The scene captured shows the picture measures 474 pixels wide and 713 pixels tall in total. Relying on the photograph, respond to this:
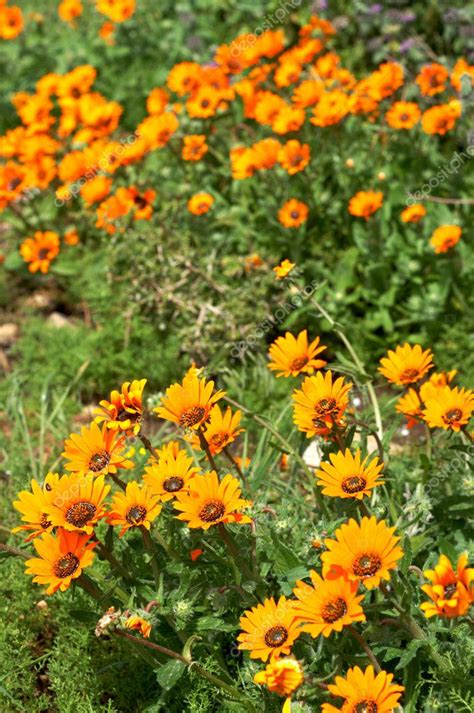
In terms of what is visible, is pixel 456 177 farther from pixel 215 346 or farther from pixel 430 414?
pixel 430 414

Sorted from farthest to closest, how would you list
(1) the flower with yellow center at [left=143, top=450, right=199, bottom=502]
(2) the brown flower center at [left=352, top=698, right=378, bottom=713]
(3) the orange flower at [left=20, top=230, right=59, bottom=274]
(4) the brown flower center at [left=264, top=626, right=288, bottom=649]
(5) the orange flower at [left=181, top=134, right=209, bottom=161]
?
(3) the orange flower at [left=20, top=230, right=59, bottom=274] < (5) the orange flower at [left=181, top=134, right=209, bottom=161] < (1) the flower with yellow center at [left=143, top=450, right=199, bottom=502] < (4) the brown flower center at [left=264, top=626, right=288, bottom=649] < (2) the brown flower center at [left=352, top=698, right=378, bottom=713]

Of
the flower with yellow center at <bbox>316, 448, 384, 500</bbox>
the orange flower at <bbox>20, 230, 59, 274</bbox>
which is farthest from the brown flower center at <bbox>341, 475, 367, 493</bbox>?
the orange flower at <bbox>20, 230, 59, 274</bbox>

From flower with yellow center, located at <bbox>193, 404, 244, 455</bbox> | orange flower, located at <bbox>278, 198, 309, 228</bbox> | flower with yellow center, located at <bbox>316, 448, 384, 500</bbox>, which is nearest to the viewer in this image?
flower with yellow center, located at <bbox>316, 448, 384, 500</bbox>

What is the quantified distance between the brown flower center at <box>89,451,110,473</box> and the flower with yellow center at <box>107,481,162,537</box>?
0.28ft

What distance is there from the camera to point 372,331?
171 inches

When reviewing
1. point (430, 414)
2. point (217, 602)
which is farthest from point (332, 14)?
point (217, 602)

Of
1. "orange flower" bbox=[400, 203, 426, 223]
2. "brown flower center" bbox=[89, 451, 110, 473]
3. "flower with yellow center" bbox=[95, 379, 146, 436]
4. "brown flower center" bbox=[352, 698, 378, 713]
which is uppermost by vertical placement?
"flower with yellow center" bbox=[95, 379, 146, 436]

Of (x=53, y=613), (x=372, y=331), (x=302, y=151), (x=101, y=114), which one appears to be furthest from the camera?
(x=101, y=114)

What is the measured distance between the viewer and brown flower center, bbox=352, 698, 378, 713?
6.05 feet

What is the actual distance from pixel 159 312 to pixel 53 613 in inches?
72.3

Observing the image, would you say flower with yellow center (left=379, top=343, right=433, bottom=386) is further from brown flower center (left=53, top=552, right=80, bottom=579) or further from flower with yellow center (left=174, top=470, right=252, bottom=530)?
brown flower center (left=53, top=552, right=80, bottom=579)

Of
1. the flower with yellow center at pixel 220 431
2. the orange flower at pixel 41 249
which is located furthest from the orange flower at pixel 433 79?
the flower with yellow center at pixel 220 431

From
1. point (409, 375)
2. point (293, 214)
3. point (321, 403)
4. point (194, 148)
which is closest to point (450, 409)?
point (409, 375)

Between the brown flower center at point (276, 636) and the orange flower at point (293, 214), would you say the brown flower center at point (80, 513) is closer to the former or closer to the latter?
the brown flower center at point (276, 636)
